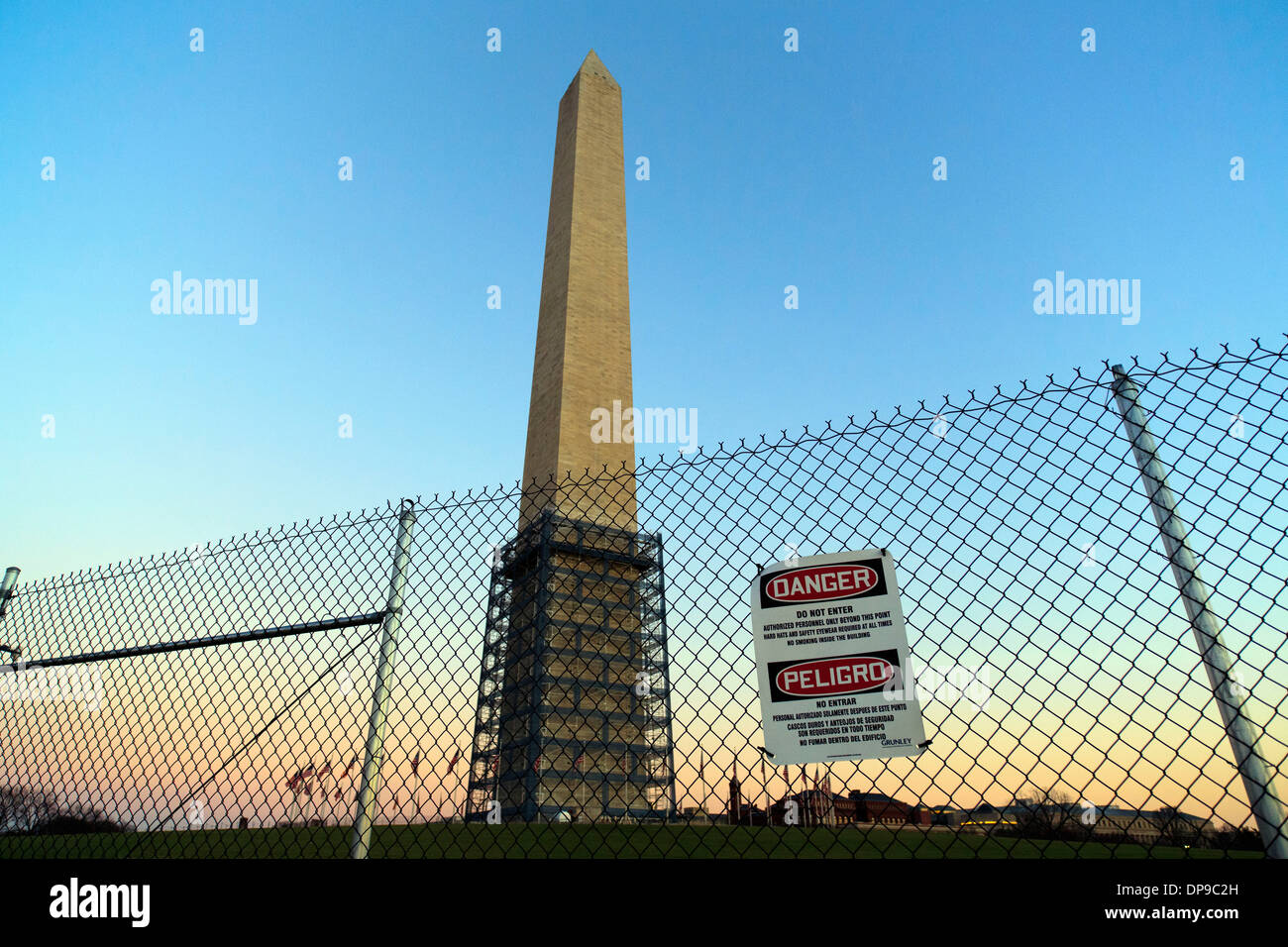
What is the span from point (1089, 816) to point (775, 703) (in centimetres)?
108

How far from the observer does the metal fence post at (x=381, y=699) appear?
2693 millimetres

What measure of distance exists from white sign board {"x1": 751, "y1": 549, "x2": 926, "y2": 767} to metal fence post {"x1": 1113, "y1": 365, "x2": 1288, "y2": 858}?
0.74 metres

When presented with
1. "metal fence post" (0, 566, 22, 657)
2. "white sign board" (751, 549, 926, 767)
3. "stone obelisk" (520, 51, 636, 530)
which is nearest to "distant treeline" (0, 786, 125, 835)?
"metal fence post" (0, 566, 22, 657)

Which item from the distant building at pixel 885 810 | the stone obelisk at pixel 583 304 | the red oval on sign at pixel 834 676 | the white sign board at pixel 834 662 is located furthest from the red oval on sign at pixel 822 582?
the stone obelisk at pixel 583 304

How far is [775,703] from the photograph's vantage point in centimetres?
228

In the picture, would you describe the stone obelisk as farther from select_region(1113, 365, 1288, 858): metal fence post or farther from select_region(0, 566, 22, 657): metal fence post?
select_region(1113, 365, 1288, 858): metal fence post

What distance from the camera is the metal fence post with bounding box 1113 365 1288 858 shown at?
187 cm

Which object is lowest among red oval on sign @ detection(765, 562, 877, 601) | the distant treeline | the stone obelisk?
the distant treeline

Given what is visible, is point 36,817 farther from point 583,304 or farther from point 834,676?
point 583,304

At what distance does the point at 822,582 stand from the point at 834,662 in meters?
0.24

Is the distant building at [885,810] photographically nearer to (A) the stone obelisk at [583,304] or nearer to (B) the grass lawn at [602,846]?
(B) the grass lawn at [602,846]

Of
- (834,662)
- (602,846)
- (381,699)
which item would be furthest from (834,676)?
(602,846)
